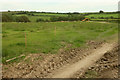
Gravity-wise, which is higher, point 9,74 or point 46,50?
point 46,50

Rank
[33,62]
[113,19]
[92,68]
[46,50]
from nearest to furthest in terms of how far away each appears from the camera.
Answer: [92,68] < [33,62] < [46,50] < [113,19]

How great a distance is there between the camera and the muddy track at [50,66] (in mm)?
7230

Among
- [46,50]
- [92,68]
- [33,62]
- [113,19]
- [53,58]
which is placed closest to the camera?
[92,68]

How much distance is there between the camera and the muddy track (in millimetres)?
7230

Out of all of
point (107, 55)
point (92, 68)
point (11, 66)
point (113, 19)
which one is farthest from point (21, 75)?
point (113, 19)

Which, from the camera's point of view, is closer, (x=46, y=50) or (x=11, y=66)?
(x=11, y=66)

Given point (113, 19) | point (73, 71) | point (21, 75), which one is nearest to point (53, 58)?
point (73, 71)

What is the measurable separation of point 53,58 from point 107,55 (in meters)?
4.02

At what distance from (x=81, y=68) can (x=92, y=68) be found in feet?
2.10

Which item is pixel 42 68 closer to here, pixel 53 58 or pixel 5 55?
pixel 53 58

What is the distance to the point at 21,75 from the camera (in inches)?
282

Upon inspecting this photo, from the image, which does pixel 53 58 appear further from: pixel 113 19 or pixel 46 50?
pixel 113 19

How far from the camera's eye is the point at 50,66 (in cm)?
819

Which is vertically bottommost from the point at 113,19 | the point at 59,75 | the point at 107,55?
the point at 59,75
